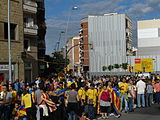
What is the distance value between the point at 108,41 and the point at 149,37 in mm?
20882

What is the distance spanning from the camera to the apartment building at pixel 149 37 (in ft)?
361

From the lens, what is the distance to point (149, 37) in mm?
112625

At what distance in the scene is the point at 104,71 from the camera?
316ft

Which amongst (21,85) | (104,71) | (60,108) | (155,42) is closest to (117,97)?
(60,108)

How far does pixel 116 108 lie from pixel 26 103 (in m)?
5.16

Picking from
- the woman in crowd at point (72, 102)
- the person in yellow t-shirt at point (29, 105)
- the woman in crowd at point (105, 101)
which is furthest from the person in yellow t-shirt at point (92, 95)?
the person in yellow t-shirt at point (29, 105)

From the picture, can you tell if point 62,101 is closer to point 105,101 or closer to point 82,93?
point 82,93

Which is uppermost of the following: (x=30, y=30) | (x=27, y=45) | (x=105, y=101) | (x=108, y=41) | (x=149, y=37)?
(x=149, y=37)

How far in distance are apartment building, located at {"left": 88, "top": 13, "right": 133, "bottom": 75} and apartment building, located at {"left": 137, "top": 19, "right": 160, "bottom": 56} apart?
13.4 m

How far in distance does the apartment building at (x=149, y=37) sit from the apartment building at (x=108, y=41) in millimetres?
13393

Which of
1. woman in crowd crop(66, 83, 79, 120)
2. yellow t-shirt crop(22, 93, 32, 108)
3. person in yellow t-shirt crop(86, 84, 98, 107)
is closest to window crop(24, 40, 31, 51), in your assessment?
person in yellow t-shirt crop(86, 84, 98, 107)

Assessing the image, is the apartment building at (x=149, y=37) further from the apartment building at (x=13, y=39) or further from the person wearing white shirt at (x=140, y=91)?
the person wearing white shirt at (x=140, y=91)

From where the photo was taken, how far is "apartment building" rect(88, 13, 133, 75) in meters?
97.1

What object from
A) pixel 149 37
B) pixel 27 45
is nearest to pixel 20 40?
pixel 27 45
